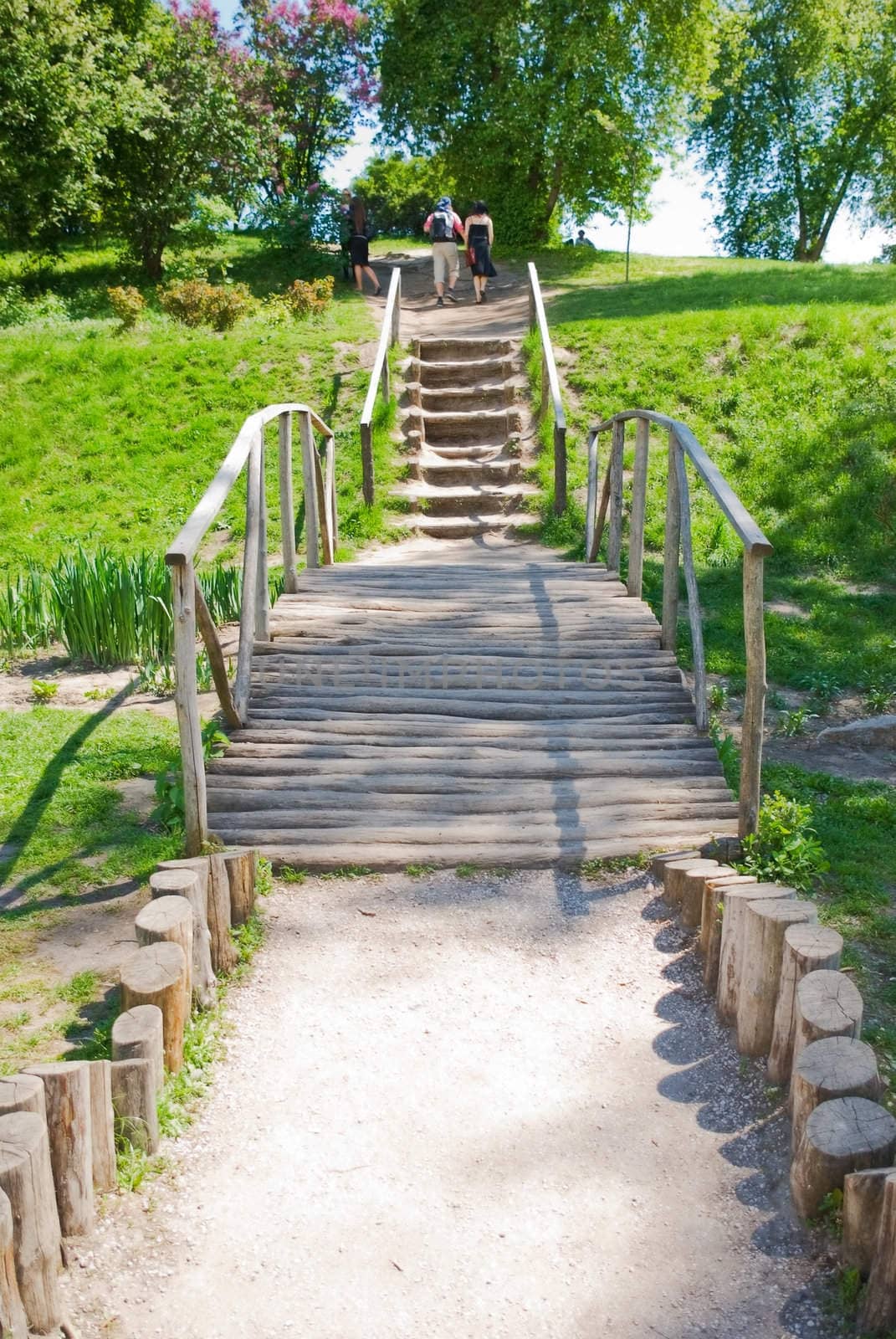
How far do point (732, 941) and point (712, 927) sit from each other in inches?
12.3

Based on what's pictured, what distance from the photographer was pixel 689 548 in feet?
18.6

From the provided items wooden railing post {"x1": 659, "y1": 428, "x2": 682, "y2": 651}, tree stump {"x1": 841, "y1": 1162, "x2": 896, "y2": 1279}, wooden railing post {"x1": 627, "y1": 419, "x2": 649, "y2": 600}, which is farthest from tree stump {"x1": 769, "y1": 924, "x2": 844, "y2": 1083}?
wooden railing post {"x1": 627, "y1": 419, "x2": 649, "y2": 600}

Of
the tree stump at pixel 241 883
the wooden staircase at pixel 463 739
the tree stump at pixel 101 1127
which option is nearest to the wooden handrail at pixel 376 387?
the wooden staircase at pixel 463 739

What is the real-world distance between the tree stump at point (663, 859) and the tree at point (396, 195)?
25.3 meters

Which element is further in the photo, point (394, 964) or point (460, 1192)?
point (394, 964)

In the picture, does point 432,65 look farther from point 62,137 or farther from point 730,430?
point 730,430

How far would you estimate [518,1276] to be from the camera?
267cm

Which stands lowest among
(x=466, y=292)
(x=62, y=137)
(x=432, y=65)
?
(x=466, y=292)

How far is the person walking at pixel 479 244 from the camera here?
51.2 ft

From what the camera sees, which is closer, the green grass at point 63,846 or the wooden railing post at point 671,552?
the green grass at point 63,846

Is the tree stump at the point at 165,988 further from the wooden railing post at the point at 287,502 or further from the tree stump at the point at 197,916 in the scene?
the wooden railing post at the point at 287,502

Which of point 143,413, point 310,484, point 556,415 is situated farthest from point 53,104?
point 310,484

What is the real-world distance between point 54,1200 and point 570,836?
2.65m

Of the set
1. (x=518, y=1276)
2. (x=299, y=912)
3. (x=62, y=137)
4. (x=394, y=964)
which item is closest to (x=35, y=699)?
(x=299, y=912)
